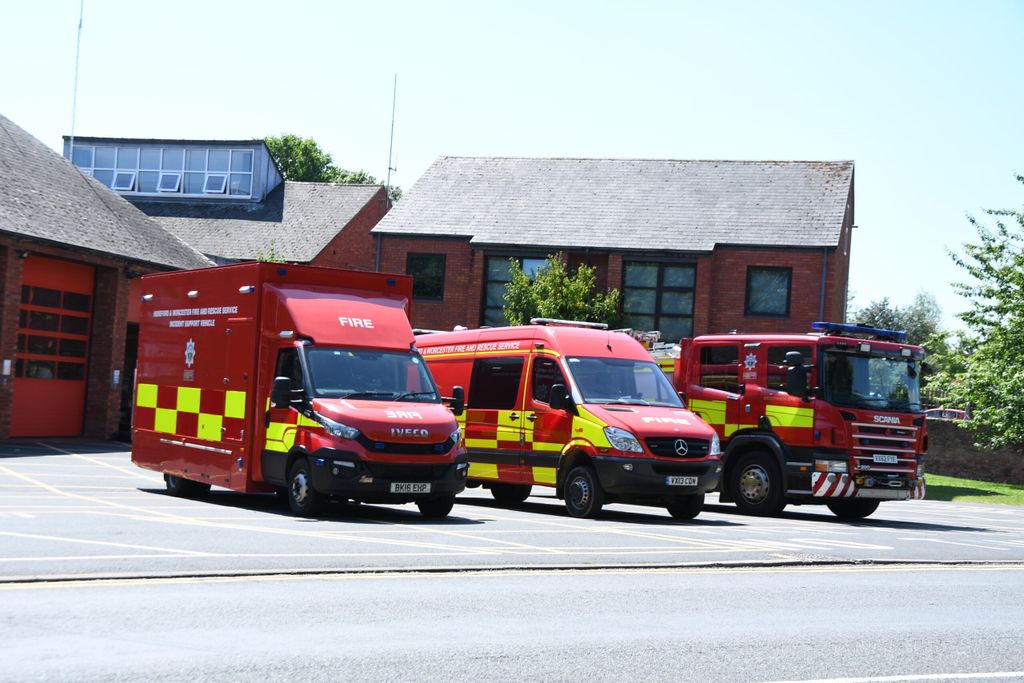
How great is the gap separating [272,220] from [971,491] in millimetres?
28572

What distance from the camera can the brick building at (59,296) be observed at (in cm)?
2828

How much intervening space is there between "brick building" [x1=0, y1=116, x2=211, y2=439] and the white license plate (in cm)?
1522

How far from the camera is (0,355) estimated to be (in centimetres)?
2795

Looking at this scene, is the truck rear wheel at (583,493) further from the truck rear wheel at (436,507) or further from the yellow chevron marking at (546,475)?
the truck rear wheel at (436,507)

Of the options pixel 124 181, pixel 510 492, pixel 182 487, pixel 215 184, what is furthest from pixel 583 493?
pixel 124 181

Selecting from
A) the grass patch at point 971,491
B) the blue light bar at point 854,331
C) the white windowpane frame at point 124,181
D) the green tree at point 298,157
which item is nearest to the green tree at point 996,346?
the grass patch at point 971,491

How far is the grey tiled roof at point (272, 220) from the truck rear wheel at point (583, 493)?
1230 inches

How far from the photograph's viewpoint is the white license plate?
15.3 metres

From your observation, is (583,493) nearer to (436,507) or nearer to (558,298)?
(436,507)

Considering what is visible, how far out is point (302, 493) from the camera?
15.5 metres

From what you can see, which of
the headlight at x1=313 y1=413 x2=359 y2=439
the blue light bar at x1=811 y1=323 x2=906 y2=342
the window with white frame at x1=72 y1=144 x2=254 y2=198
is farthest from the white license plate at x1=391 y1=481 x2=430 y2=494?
the window with white frame at x1=72 y1=144 x2=254 y2=198

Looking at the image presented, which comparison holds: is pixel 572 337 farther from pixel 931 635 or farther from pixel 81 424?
pixel 81 424

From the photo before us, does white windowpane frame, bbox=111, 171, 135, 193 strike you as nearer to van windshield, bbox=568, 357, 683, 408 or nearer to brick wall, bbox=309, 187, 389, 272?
brick wall, bbox=309, 187, 389, 272

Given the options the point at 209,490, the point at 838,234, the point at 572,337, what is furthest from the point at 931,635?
the point at 838,234
